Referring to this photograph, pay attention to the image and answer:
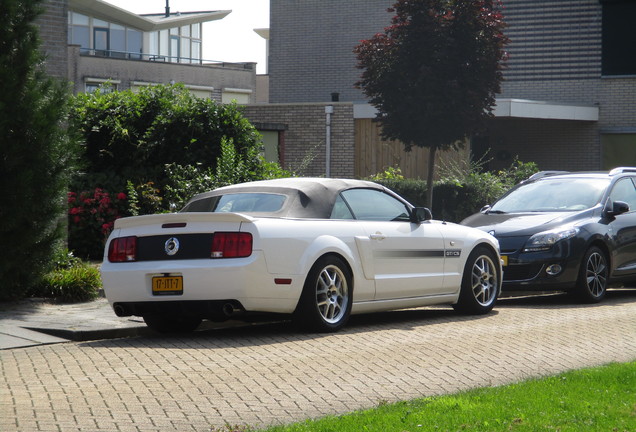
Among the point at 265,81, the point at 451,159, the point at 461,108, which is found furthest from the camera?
the point at 265,81

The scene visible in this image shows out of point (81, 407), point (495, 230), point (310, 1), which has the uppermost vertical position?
point (310, 1)

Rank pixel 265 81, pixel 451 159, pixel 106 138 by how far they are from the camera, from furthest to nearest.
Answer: pixel 265 81
pixel 451 159
pixel 106 138

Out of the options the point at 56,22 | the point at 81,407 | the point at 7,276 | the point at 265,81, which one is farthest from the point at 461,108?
the point at 265,81

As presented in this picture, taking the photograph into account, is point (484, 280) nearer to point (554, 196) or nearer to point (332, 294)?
point (332, 294)

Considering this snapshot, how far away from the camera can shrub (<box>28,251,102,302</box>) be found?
12.5 m

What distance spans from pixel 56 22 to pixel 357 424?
1012cm

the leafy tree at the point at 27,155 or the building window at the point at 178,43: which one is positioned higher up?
the building window at the point at 178,43

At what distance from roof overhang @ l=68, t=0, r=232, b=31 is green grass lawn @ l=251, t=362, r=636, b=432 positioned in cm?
5472

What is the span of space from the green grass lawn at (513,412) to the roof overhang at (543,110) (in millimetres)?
21078

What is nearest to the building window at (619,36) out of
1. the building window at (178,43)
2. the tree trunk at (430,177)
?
the tree trunk at (430,177)

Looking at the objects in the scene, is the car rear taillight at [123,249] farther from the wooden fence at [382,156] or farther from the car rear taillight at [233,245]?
the wooden fence at [382,156]

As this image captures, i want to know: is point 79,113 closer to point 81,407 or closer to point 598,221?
point 598,221

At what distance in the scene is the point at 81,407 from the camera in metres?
6.67

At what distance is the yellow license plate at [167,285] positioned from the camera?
973 centimetres
